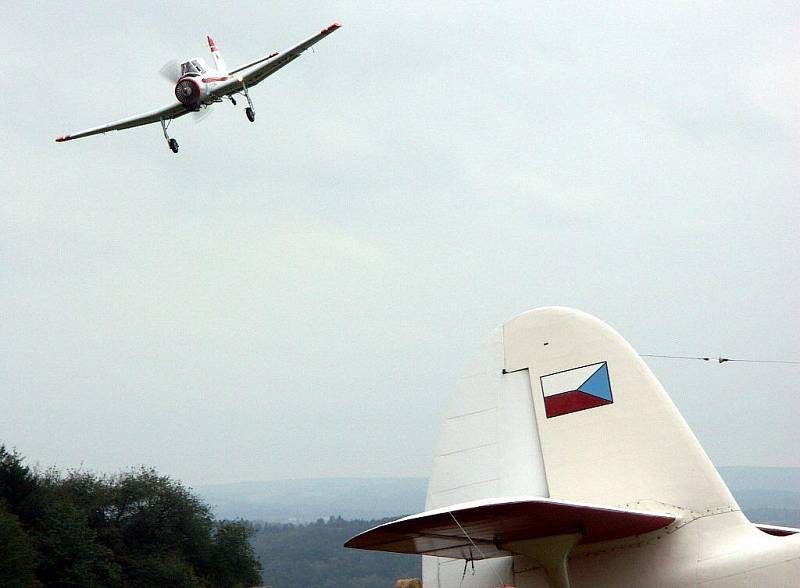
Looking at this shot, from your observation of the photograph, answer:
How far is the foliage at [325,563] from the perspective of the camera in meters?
109

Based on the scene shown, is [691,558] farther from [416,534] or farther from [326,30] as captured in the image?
[326,30]

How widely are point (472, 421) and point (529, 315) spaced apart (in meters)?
1.24

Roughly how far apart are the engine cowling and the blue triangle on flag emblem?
23.7m

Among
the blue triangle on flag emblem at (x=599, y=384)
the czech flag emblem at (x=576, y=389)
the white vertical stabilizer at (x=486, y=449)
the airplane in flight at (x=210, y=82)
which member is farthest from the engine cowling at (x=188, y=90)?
the blue triangle on flag emblem at (x=599, y=384)

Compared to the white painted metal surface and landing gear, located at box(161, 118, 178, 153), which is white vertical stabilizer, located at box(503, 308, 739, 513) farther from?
landing gear, located at box(161, 118, 178, 153)

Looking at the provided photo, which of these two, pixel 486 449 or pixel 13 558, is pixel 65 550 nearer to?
pixel 13 558

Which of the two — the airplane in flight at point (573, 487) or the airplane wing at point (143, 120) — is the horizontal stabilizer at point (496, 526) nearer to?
the airplane in flight at point (573, 487)

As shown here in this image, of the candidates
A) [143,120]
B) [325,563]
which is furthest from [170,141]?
[325,563]

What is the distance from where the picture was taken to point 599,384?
9367mm

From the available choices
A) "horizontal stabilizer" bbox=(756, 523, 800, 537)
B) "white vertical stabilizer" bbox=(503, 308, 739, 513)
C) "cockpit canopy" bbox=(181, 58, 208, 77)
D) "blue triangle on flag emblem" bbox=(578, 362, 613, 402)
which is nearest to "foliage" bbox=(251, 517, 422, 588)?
"cockpit canopy" bbox=(181, 58, 208, 77)

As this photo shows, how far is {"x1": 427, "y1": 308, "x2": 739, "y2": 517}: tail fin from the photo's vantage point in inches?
344

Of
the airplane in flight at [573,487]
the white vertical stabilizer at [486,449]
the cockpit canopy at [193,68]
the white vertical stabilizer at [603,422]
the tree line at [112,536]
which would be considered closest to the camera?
the airplane in flight at [573,487]

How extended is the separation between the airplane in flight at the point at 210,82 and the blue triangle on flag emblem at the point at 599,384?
23.6 m

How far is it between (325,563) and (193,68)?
97.3 m
